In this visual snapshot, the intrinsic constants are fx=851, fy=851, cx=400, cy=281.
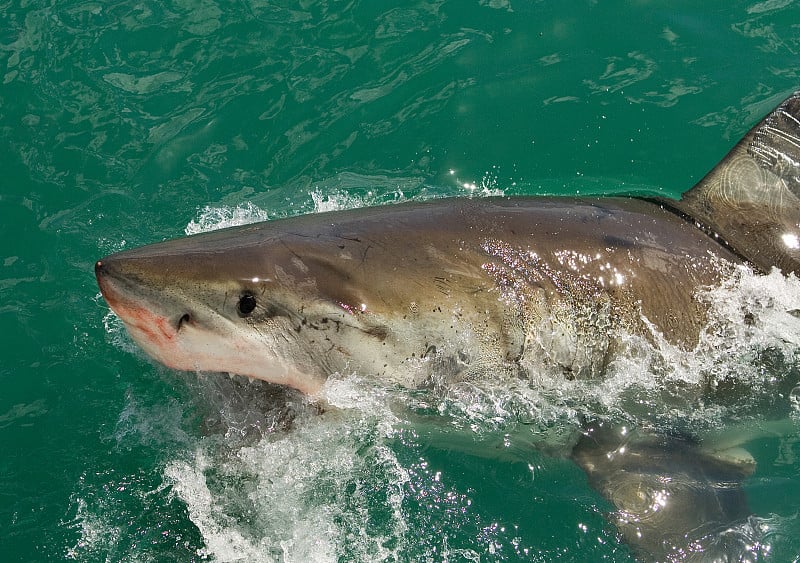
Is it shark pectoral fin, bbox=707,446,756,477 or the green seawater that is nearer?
the green seawater

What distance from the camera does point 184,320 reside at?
2666 millimetres

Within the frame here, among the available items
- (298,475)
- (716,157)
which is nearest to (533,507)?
(298,475)

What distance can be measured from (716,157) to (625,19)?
152cm

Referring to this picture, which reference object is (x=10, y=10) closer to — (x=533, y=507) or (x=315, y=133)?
(x=315, y=133)

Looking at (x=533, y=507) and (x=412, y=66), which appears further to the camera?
(x=412, y=66)

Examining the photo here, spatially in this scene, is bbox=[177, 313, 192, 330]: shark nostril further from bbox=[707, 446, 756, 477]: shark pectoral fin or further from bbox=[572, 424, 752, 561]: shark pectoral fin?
bbox=[707, 446, 756, 477]: shark pectoral fin

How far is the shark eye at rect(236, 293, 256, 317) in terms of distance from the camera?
2734 mm

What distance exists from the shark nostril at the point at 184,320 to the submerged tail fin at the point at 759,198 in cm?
202

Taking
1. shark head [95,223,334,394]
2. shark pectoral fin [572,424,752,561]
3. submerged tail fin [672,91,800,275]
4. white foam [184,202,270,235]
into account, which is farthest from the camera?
white foam [184,202,270,235]

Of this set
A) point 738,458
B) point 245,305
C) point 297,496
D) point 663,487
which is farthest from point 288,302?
point 738,458

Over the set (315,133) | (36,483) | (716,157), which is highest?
(716,157)

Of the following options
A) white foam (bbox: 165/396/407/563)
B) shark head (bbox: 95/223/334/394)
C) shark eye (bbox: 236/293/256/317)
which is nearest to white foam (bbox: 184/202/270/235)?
white foam (bbox: 165/396/407/563)

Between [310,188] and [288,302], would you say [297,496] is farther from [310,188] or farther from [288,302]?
[310,188]

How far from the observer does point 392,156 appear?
221 inches
